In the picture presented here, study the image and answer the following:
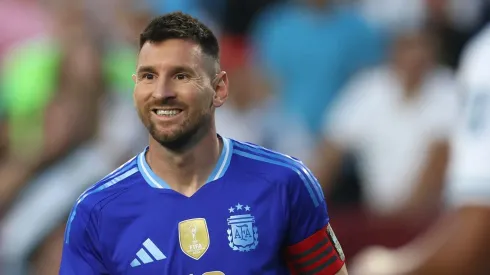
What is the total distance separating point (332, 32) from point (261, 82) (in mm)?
728

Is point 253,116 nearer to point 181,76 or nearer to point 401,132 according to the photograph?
point 401,132

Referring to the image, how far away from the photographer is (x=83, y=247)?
12.1 feet

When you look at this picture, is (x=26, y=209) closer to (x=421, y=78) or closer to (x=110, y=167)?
(x=110, y=167)

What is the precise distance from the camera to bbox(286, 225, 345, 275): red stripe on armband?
3760 mm

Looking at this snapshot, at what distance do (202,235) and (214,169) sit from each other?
0.27 metres

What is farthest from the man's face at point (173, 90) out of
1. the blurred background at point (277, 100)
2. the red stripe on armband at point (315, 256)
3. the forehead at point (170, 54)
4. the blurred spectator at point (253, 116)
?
the blurred spectator at point (253, 116)

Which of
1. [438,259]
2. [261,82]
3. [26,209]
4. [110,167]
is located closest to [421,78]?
[261,82]

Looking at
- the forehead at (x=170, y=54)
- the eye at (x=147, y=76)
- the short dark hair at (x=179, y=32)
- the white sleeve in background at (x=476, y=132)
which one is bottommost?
the white sleeve in background at (x=476, y=132)

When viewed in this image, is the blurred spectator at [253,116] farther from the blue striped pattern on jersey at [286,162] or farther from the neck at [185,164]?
the neck at [185,164]

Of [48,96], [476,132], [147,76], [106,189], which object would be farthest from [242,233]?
[48,96]

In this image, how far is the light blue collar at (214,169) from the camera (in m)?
3.72

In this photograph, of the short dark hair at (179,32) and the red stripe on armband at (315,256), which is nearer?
the short dark hair at (179,32)

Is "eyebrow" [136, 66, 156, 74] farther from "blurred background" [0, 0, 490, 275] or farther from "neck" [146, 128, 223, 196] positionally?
"blurred background" [0, 0, 490, 275]

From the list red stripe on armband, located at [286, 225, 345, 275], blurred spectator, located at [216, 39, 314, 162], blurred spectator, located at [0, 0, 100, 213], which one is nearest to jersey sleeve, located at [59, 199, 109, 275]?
red stripe on armband, located at [286, 225, 345, 275]
